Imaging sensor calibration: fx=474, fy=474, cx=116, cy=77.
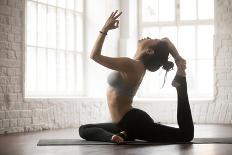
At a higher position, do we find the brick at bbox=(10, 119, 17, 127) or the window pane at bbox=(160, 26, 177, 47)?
Result: the window pane at bbox=(160, 26, 177, 47)

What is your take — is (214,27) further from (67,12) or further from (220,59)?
(67,12)

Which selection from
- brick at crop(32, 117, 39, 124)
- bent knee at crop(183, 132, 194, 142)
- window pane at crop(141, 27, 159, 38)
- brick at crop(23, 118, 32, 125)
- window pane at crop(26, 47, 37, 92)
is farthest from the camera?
window pane at crop(141, 27, 159, 38)

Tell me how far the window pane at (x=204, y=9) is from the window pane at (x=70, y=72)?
2.57 meters

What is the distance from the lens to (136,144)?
169 inches

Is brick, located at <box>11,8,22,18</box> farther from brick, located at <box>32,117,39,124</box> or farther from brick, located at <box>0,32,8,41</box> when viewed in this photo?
brick, located at <box>32,117,39,124</box>

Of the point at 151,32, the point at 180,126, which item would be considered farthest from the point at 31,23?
the point at 180,126

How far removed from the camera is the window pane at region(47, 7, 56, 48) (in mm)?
7413

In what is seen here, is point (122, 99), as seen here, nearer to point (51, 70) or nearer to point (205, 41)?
point (51, 70)

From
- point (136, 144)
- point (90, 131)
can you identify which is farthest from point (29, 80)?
point (136, 144)

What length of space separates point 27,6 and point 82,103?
71.3 inches

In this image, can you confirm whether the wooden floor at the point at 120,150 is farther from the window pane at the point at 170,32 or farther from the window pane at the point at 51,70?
the window pane at the point at 170,32

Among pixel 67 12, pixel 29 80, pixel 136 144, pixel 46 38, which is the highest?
pixel 67 12

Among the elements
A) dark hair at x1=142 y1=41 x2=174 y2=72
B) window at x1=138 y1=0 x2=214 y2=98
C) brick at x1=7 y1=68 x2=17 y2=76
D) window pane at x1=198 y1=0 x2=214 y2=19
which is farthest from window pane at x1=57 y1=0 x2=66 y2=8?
dark hair at x1=142 y1=41 x2=174 y2=72

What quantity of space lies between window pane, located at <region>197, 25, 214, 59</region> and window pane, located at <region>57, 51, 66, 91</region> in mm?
2622
